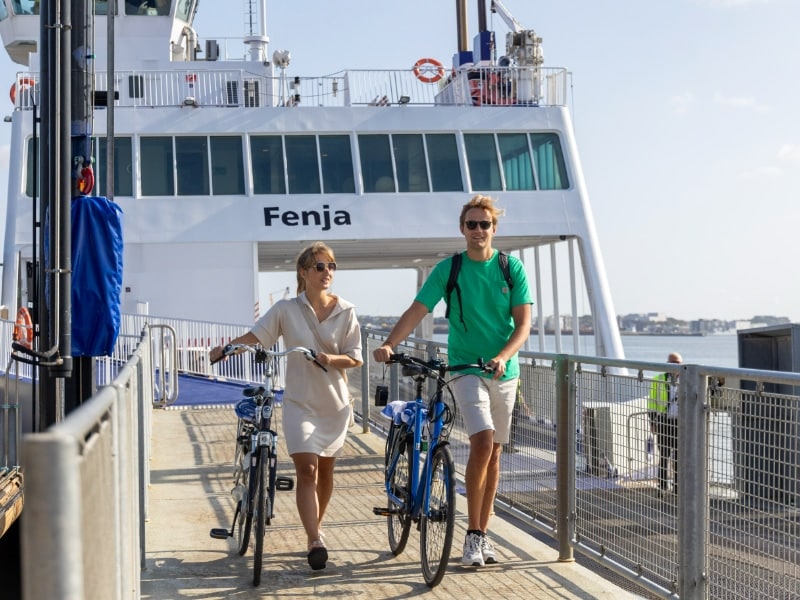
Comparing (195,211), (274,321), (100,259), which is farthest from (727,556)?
(195,211)

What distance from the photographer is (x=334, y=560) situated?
20.8 ft

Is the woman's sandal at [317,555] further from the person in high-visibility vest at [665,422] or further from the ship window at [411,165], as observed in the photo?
the ship window at [411,165]

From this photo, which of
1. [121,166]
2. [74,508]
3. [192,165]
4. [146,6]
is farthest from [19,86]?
[74,508]

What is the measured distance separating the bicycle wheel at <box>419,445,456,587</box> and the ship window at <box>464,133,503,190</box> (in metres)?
15.9

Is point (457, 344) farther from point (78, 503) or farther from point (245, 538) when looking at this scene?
point (78, 503)

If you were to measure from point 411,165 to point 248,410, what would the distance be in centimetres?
1522

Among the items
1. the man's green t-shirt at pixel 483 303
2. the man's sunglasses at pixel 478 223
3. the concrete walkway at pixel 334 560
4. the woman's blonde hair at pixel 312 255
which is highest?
the man's sunglasses at pixel 478 223

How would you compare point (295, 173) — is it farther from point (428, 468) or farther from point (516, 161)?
point (428, 468)

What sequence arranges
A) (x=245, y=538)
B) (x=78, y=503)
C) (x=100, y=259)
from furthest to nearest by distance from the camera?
1. (x=100, y=259)
2. (x=245, y=538)
3. (x=78, y=503)

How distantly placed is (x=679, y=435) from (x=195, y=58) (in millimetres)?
24049

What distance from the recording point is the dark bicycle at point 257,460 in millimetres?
5676

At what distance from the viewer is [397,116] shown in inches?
829

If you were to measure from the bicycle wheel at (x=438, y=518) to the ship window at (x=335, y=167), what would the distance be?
1528cm

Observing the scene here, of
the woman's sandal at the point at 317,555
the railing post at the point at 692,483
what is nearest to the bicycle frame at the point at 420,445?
the woman's sandal at the point at 317,555
